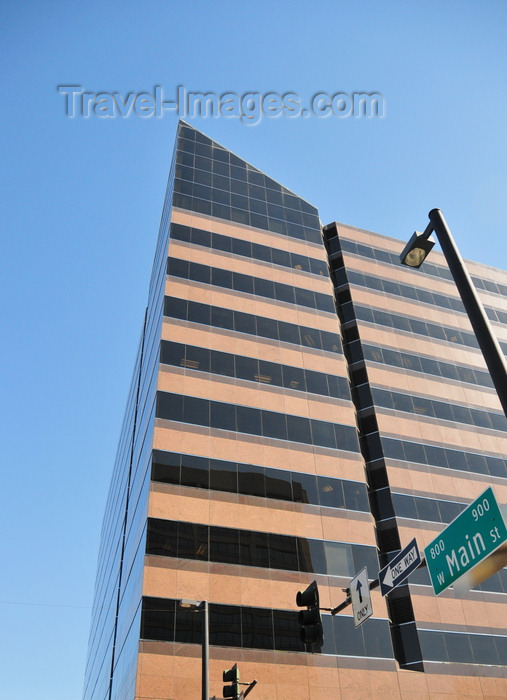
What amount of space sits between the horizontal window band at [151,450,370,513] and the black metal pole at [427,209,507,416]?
24380 mm

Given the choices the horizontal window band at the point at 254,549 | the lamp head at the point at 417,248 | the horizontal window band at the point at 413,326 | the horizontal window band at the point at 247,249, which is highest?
the horizontal window band at the point at 247,249

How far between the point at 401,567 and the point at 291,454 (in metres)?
24.1

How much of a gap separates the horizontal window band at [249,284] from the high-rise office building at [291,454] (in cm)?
16

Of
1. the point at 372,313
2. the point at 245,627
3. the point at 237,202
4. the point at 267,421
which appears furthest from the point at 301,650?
the point at 237,202

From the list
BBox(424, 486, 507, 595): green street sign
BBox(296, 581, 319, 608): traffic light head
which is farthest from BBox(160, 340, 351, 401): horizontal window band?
BBox(424, 486, 507, 595): green street sign

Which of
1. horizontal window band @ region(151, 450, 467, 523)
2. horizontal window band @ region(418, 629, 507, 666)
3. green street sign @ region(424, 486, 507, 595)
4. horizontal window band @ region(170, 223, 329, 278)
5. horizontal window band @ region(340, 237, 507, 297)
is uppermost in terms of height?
horizontal window band @ region(340, 237, 507, 297)

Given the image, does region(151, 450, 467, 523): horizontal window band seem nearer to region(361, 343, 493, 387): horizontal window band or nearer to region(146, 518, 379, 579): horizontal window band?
region(146, 518, 379, 579): horizontal window band

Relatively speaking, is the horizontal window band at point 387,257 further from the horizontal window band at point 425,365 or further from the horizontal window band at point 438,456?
the horizontal window band at point 438,456

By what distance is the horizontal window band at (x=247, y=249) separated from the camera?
4159 cm

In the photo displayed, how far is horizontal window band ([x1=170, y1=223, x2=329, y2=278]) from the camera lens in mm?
Result: 41594

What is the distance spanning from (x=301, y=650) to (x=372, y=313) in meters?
25.8

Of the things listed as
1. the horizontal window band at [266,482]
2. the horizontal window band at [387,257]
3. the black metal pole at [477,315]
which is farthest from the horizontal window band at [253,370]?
the black metal pole at [477,315]

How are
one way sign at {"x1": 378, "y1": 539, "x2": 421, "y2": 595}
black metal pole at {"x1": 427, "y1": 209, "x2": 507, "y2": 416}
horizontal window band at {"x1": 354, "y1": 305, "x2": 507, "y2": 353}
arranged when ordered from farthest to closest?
1. horizontal window band at {"x1": 354, "y1": 305, "x2": 507, "y2": 353}
2. one way sign at {"x1": 378, "y1": 539, "x2": 421, "y2": 595}
3. black metal pole at {"x1": 427, "y1": 209, "x2": 507, "y2": 416}

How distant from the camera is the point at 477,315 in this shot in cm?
783
